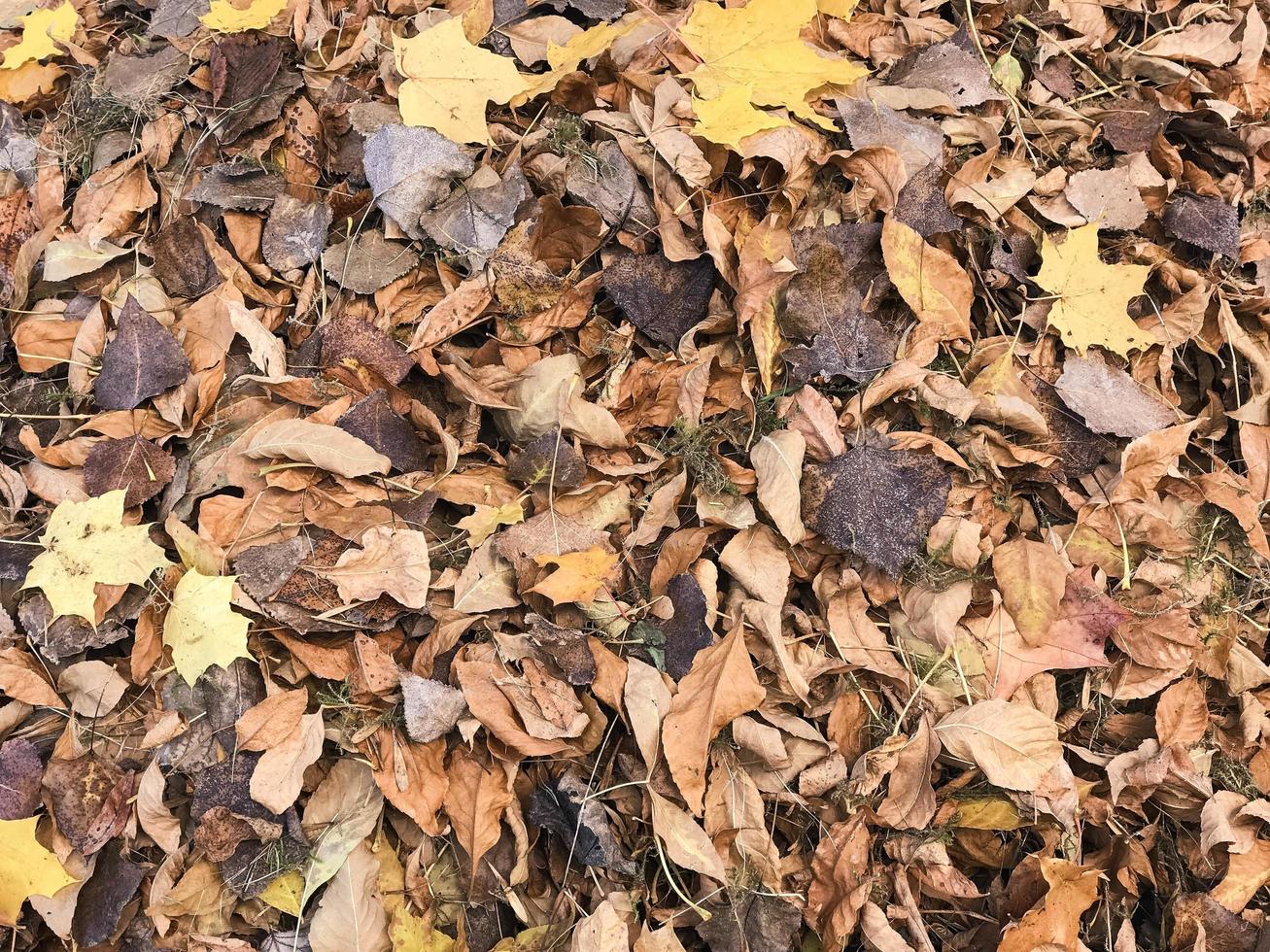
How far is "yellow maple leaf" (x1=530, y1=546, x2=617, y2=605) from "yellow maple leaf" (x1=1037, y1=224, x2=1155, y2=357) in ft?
3.07

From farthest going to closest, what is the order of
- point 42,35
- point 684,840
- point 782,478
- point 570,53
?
1. point 42,35
2. point 570,53
3. point 782,478
4. point 684,840

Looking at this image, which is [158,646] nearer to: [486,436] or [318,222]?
[486,436]

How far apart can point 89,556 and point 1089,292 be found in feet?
5.96

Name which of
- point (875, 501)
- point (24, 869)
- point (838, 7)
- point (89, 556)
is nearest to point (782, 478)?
point (875, 501)

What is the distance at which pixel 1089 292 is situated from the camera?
5.54ft

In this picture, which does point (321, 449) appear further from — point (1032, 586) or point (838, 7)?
point (838, 7)

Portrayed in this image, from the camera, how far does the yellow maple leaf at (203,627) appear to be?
1.44 m


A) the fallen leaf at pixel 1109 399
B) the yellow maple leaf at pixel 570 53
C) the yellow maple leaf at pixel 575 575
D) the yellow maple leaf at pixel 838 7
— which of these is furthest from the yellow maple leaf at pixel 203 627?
the yellow maple leaf at pixel 838 7

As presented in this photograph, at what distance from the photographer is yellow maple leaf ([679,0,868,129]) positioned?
1.69 meters

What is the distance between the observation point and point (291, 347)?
1.70 metres

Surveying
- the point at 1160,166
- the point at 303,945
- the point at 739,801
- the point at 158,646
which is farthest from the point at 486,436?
the point at 1160,166

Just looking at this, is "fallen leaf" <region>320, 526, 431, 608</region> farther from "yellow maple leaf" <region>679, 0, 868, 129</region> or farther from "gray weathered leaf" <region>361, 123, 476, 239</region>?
"yellow maple leaf" <region>679, 0, 868, 129</region>

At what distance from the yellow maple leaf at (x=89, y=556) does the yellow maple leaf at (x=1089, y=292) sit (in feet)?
5.36

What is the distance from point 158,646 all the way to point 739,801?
99 centimetres
